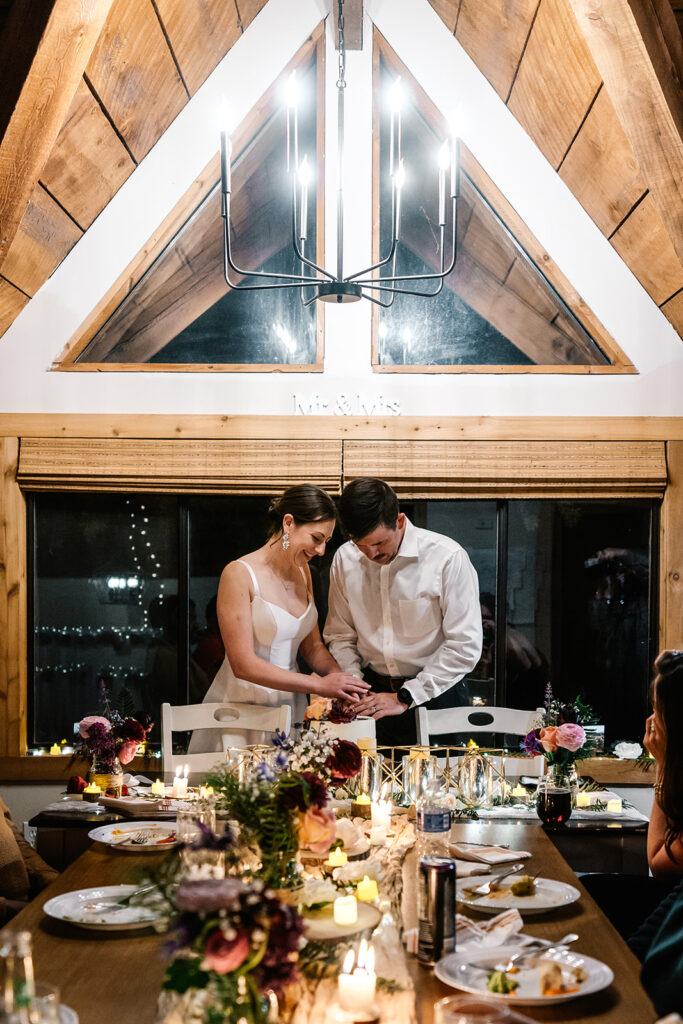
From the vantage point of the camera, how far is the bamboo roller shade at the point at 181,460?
425 cm

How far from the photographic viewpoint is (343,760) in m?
2.13

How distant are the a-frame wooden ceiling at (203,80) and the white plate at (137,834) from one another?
196 cm

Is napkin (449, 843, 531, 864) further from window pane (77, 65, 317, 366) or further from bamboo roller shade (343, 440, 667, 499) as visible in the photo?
window pane (77, 65, 317, 366)

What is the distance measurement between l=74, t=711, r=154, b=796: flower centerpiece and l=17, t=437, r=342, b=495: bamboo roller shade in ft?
4.77

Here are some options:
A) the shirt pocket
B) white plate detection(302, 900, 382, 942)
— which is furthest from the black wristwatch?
white plate detection(302, 900, 382, 942)

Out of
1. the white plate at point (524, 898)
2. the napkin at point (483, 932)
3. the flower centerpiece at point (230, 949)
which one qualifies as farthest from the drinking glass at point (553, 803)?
the flower centerpiece at point (230, 949)

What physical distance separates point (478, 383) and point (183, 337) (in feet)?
4.40

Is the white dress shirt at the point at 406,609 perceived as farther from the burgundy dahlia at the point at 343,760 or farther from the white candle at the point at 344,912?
the white candle at the point at 344,912

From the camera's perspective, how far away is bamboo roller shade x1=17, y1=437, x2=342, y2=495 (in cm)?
425

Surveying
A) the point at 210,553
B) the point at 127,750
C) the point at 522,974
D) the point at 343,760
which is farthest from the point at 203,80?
the point at 522,974

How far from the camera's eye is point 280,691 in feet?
12.9

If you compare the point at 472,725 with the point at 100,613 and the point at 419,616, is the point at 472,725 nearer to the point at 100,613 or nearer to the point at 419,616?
the point at 419,616

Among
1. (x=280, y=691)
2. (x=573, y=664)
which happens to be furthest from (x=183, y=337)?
(x=573, y=664)

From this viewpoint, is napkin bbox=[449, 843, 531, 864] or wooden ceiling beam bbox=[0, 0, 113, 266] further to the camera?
wooden ceiling beam bbox=[0, 0, 113, 266]
